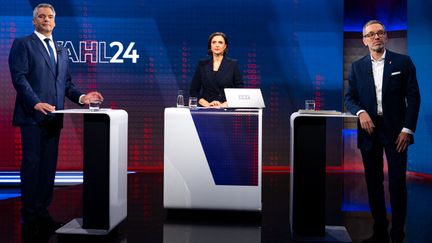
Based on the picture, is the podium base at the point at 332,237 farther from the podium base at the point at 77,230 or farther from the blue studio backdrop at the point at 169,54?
the blue studio backdrop at the point at 169,54

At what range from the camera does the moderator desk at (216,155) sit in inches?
162

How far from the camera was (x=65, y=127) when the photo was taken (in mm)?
6656

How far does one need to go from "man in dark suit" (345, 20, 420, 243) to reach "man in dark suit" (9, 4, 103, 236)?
6.98 feet

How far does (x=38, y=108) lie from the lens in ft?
12.4

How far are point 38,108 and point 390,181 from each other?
269 centimetres

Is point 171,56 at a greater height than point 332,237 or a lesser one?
greater

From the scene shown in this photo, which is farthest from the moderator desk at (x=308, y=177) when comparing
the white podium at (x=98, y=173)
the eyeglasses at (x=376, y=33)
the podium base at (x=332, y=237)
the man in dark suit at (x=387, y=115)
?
the white podium at (x=98, y=173)

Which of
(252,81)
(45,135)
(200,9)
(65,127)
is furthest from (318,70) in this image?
(45,135)

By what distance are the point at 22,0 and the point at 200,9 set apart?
2.36m

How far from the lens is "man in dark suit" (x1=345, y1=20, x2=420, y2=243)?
3527 millimetres

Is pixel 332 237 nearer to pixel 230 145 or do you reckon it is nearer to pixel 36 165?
pixel 230 145

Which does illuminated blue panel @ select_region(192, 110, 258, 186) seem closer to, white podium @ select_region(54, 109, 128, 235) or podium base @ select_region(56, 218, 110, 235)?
white podium @ select_region(54, 109, 128, 235)

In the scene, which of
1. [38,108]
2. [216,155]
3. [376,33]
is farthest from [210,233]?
[376,33]

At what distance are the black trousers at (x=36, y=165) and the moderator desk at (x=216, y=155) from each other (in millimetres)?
964
